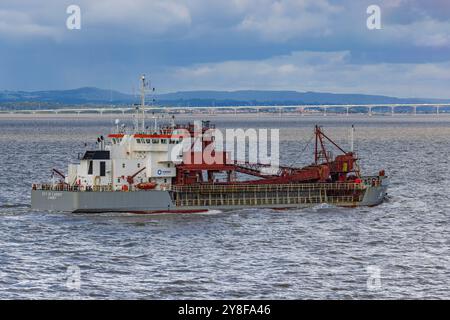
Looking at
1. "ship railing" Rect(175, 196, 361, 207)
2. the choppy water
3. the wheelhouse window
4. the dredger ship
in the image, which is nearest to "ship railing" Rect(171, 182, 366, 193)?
the dredger ship

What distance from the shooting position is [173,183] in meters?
64.6

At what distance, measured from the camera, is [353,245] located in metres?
50.8

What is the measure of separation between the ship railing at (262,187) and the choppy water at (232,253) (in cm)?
174

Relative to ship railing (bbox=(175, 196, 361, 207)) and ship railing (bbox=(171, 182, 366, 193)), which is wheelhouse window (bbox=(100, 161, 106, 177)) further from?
ship railing (bbox=(175, 196, 361, 207))

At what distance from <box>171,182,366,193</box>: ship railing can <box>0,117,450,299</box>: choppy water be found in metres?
1.74

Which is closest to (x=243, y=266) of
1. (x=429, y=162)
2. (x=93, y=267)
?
(x=93, y=267)

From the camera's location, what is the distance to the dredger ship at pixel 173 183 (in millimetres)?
61406

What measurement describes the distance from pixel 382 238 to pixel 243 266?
11956 millimetres

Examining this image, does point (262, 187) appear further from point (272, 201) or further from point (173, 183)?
point (173, 183)

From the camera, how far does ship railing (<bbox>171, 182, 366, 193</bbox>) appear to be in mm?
63062

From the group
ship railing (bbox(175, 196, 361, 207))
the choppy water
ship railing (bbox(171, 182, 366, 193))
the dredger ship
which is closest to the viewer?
the choppy water

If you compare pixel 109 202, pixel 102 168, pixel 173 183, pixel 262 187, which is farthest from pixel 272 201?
pixel 102 168

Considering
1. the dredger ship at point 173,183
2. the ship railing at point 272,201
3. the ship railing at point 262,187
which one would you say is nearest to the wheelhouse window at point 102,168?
the dredger ship at point 173,183
